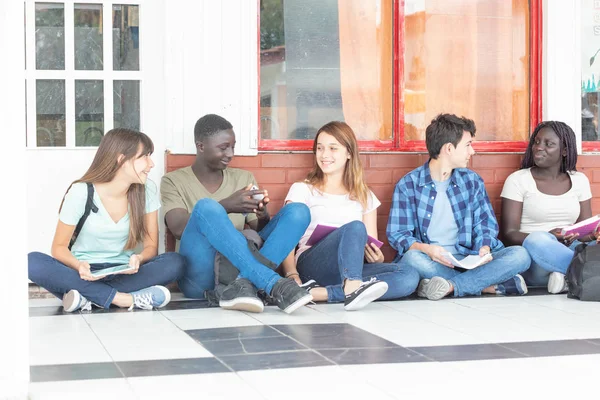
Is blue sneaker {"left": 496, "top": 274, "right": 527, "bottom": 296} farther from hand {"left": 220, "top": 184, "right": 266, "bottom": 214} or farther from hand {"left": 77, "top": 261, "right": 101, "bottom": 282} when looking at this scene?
hand {"left": 77, "top": 261, "right": 101, "bottom": 282}

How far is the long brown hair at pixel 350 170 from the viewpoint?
4.80 meters

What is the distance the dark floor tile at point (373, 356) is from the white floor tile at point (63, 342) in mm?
773

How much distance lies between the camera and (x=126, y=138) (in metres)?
4.36

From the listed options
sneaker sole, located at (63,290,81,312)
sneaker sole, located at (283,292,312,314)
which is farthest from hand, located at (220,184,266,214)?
sneaker sole, located at (63,290,81,312)

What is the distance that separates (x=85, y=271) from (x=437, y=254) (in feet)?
5.86

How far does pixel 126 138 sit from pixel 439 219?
1768mm

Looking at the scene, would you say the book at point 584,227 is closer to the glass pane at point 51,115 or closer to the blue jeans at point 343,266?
the blue jeans at point 343,266

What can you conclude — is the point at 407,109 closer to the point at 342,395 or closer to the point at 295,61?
the point at 295,61

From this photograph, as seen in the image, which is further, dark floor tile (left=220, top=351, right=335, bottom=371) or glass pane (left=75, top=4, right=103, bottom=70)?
glass pane (left=75, top=4, right=103, bottom=70)

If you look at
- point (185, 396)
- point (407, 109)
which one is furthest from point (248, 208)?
point (185, 396)

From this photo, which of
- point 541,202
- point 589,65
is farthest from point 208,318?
point 589,65

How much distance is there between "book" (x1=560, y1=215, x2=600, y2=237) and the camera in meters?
4.69

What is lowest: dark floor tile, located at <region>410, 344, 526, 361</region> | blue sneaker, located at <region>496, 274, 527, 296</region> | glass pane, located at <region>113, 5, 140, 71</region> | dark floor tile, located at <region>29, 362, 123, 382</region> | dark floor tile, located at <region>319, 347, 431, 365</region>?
dark floor tile, located at <region>410, 344, 526, 361</region>

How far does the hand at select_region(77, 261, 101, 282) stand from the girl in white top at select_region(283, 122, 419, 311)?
1.01 meters
